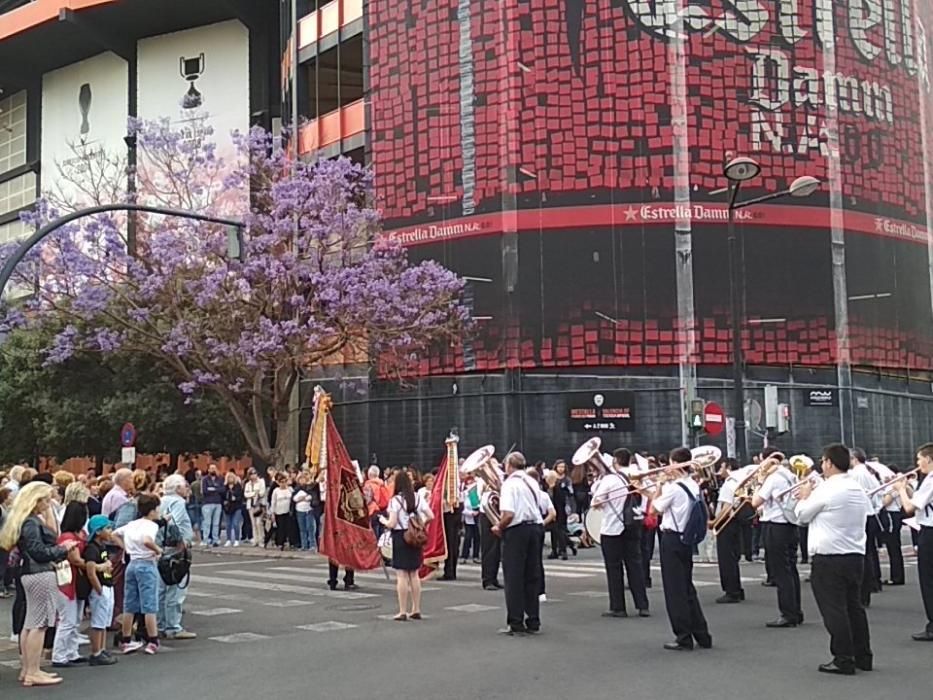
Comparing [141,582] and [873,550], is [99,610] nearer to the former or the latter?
[141,582]

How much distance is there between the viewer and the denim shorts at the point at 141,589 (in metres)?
11.2

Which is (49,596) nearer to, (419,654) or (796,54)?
(419,654)

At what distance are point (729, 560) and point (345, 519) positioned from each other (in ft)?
17.9

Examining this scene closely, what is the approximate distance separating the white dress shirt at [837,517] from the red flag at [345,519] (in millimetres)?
8521

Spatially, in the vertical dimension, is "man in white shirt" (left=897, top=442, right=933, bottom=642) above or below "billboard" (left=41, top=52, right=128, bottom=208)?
below

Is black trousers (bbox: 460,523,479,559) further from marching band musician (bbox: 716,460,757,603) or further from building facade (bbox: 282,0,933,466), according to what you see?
building facade (bbox: 282,0,933,466)

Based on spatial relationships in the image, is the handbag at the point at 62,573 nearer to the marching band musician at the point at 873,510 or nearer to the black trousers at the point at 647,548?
the black trousers at the point at 647,548

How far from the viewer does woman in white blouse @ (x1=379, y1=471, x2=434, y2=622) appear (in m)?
12.9

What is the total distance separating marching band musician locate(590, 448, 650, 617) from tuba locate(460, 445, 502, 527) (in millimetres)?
1215

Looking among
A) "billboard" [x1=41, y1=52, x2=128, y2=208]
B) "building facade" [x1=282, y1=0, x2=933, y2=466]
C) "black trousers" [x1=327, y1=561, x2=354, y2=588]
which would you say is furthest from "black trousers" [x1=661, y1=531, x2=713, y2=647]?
"billboard" [x1=41, y1=52, x2=128, y2=208]

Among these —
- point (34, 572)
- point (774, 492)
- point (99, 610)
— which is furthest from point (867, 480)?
point (34, 572)

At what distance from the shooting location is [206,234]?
26906 millimetres

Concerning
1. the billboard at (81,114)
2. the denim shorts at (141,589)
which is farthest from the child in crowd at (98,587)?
the billboard at (81,114)

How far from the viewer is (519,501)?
11711 millimetres
